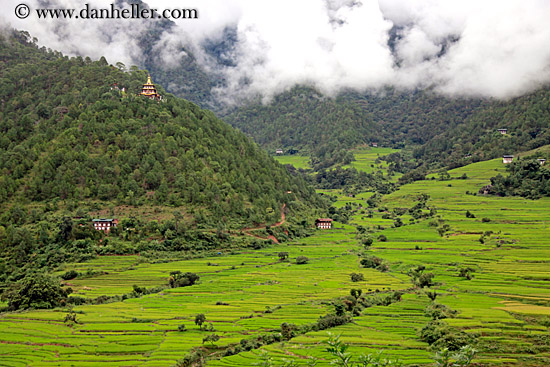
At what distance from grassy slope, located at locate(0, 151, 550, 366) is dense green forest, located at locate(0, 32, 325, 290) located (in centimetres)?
690

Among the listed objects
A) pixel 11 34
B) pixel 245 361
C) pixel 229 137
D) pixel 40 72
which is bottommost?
pixel 245 361

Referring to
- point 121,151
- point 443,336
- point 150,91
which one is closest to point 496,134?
point 150,91

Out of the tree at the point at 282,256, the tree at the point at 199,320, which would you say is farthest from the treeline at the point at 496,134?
the tree at the point at 199,320

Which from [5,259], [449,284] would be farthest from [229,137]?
[449,284]

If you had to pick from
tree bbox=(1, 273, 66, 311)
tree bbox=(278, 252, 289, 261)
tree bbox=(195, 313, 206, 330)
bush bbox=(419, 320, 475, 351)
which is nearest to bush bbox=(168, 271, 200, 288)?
tree bbox=(1, 273, 66, 311)

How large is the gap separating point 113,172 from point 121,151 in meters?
5.32

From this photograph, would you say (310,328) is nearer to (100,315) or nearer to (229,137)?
(100,315)

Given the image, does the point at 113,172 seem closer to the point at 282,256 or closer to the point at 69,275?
the point at 69,275

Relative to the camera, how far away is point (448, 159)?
518 ft

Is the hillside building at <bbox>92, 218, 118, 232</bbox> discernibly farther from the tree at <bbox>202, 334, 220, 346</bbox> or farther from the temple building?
the temple building

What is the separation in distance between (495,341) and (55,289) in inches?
1733

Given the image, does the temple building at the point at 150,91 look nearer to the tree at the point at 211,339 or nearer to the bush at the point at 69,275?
the bush at the point at 69,275

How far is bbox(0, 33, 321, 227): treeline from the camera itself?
264ft

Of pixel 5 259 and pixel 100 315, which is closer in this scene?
pixel 100 315
